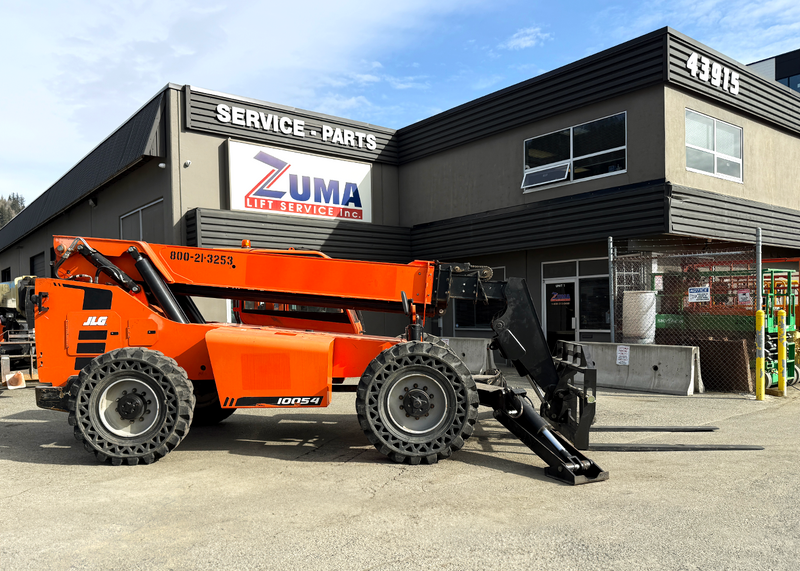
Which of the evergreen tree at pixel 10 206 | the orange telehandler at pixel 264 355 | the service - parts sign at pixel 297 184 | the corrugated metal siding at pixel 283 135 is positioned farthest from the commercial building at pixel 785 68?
the evergreen tree at pixel 10 206

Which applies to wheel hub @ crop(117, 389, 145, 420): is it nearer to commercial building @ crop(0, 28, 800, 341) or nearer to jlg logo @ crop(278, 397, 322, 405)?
jlg logo @ crop(278, 397, 322, 405)

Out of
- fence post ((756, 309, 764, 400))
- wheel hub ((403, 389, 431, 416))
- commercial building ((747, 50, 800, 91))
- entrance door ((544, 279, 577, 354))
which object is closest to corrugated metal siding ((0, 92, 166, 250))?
entrance door ((544, 279, 577, 354))

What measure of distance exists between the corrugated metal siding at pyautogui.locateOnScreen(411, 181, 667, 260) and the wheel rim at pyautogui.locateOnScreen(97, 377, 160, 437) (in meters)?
10.9

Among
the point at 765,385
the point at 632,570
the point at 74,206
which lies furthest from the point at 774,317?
the point at 74,206

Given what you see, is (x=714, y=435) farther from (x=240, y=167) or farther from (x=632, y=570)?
(x=240, y=167)

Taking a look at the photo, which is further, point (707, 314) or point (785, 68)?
point (785, 68)

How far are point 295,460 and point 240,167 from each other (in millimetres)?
11899

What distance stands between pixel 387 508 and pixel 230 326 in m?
3.21

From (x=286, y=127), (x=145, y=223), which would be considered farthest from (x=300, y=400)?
(x=145, y=223)

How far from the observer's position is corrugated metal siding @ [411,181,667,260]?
13.3 meters

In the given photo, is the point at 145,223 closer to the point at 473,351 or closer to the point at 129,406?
the point at 473,351

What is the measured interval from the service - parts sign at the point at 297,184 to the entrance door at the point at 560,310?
6489mm

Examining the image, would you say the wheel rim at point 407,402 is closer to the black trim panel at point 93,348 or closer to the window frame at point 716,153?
the black trim panel at point 93,348

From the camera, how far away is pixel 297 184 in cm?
1778
